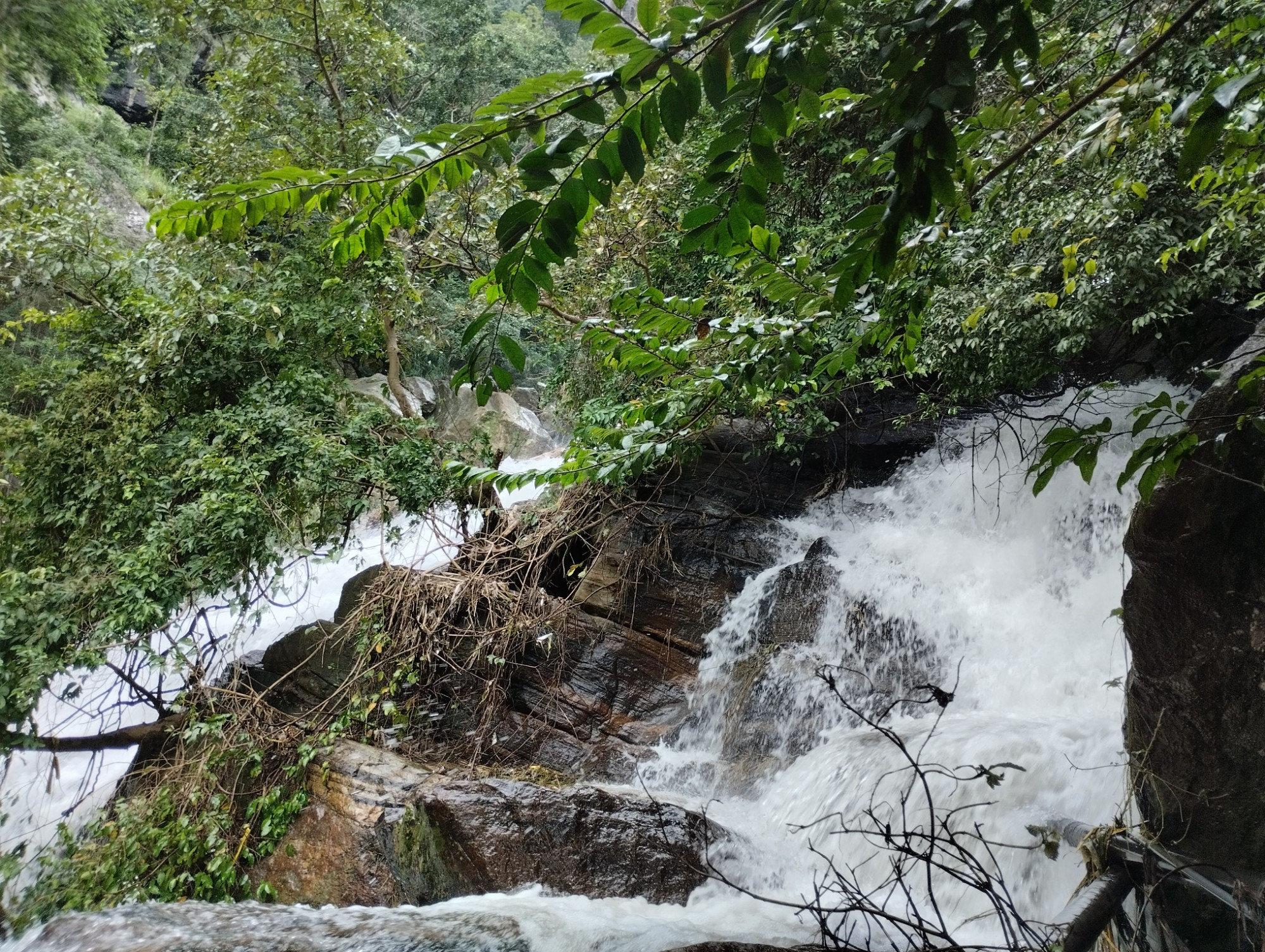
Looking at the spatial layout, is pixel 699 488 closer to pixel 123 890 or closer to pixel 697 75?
pixel 123 890

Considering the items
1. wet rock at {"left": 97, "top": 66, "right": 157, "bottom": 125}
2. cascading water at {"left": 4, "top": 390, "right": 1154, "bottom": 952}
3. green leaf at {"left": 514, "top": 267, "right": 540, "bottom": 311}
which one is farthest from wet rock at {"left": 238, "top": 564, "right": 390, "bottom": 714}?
wet rock at {"left": 97, "top": 66, "right": 157, "bottom": 125}

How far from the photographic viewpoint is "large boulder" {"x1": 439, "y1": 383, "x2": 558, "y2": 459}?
12258 millimetres

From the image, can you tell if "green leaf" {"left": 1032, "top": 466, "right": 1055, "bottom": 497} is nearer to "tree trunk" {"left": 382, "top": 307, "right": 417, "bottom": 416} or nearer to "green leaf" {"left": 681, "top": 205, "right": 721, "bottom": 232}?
"green leaf" {"left": 681, "top": 205, "right": 721, "bottom": 232}

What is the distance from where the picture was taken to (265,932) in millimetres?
2945

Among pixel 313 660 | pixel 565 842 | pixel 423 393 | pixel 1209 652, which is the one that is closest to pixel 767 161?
pixel 1209 652

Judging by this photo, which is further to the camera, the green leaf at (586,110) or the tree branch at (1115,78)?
the tree branch at (1115,78)

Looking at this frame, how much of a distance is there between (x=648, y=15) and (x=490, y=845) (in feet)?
13.3

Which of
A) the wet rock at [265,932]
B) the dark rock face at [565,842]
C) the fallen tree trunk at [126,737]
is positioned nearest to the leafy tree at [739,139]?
the wet rock at [265,932]

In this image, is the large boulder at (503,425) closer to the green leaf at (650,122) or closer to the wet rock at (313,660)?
the wet rock at (313,660)

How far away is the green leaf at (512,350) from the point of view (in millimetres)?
1076

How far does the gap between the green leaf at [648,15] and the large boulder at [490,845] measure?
385cm

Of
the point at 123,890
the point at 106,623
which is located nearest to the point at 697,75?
the point at 106,623

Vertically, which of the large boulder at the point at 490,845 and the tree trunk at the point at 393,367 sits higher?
the tree trunk at the point at 393,367

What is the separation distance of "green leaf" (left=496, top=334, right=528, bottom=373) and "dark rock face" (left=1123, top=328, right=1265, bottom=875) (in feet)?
7.12
